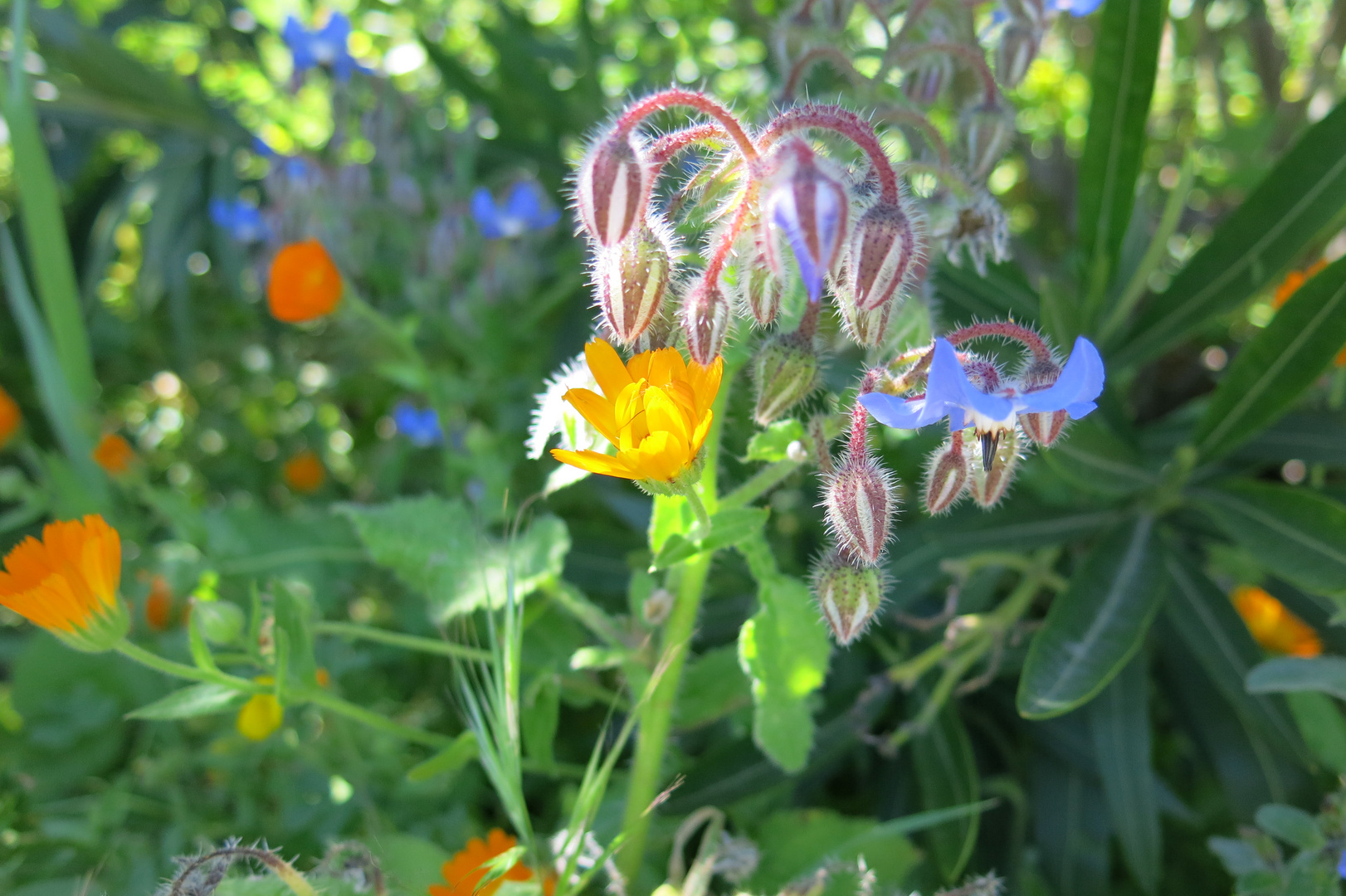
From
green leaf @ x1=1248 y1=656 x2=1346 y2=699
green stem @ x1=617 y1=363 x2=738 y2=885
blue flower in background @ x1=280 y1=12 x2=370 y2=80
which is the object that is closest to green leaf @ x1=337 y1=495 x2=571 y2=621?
green stem @ x1=617 y1=363 x2=738 y2=885

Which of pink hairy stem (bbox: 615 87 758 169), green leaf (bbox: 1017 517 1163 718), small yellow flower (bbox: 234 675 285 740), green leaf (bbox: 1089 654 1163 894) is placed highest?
pink hairy stem (bbox: 615 87 758 169)

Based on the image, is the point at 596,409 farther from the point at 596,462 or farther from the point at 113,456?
the point at 113,456

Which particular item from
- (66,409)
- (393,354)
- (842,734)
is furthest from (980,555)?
(66,409)

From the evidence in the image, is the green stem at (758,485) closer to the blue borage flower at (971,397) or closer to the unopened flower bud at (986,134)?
the blue borage flower at (971,397)

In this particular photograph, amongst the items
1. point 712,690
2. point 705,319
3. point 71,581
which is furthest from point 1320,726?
point 71,581

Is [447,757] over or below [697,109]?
below

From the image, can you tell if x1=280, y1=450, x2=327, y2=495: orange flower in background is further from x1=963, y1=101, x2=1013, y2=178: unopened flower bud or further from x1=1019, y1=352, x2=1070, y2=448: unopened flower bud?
x1=1019, y1=352, x2=1070, y2=448: unopened flower bud
